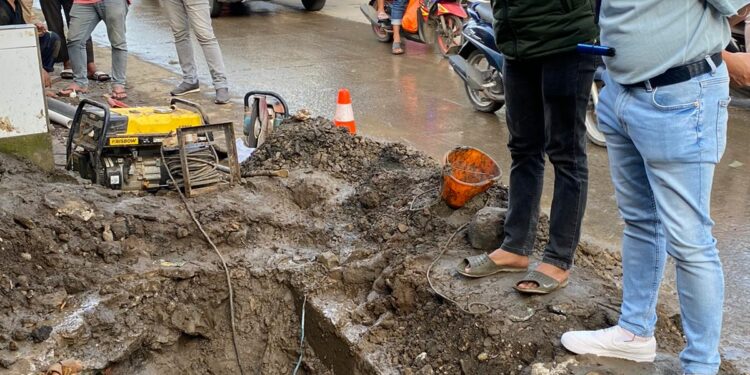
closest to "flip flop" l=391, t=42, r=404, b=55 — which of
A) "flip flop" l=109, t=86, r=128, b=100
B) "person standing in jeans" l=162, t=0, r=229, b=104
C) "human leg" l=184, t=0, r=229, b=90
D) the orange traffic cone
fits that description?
"person standing in jeans" l=162, t=0, r=229, b=104

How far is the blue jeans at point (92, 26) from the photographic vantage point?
8070 mm

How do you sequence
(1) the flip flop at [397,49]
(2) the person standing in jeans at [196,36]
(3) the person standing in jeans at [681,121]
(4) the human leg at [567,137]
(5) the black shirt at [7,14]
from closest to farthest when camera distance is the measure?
(3) the person standing in jeans at [681,121] < (4) the human leg at [567,137] < (5) the black shirt at [7,14] < (2) the person standing in jeans at [196,36] < (1) the flip flop at [397,49]

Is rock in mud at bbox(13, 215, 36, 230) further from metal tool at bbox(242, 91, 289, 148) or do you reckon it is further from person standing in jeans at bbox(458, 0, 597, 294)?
person standing in jeans at bbox(458, 0, 597, 294)

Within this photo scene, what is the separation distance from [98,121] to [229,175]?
2.92 ft

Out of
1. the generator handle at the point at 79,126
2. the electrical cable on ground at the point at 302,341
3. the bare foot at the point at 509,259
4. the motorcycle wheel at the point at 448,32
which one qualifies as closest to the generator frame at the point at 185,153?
the generator handle at the point at 79,126

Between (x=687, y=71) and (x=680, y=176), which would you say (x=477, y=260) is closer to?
(x=680, y=176)

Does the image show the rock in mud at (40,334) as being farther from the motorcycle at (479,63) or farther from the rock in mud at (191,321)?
the motorcycle at (479,63)

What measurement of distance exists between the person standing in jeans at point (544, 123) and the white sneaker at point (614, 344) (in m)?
→ 0.39

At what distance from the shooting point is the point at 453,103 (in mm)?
8195

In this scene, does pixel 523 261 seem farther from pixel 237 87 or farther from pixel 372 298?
pixel 237 87

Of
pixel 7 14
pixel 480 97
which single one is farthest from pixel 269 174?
pixel 7 14

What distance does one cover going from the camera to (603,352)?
3018 mm

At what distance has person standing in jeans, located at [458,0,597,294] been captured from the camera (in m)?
3.07

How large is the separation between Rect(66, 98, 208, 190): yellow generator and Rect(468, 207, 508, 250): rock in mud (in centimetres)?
202
